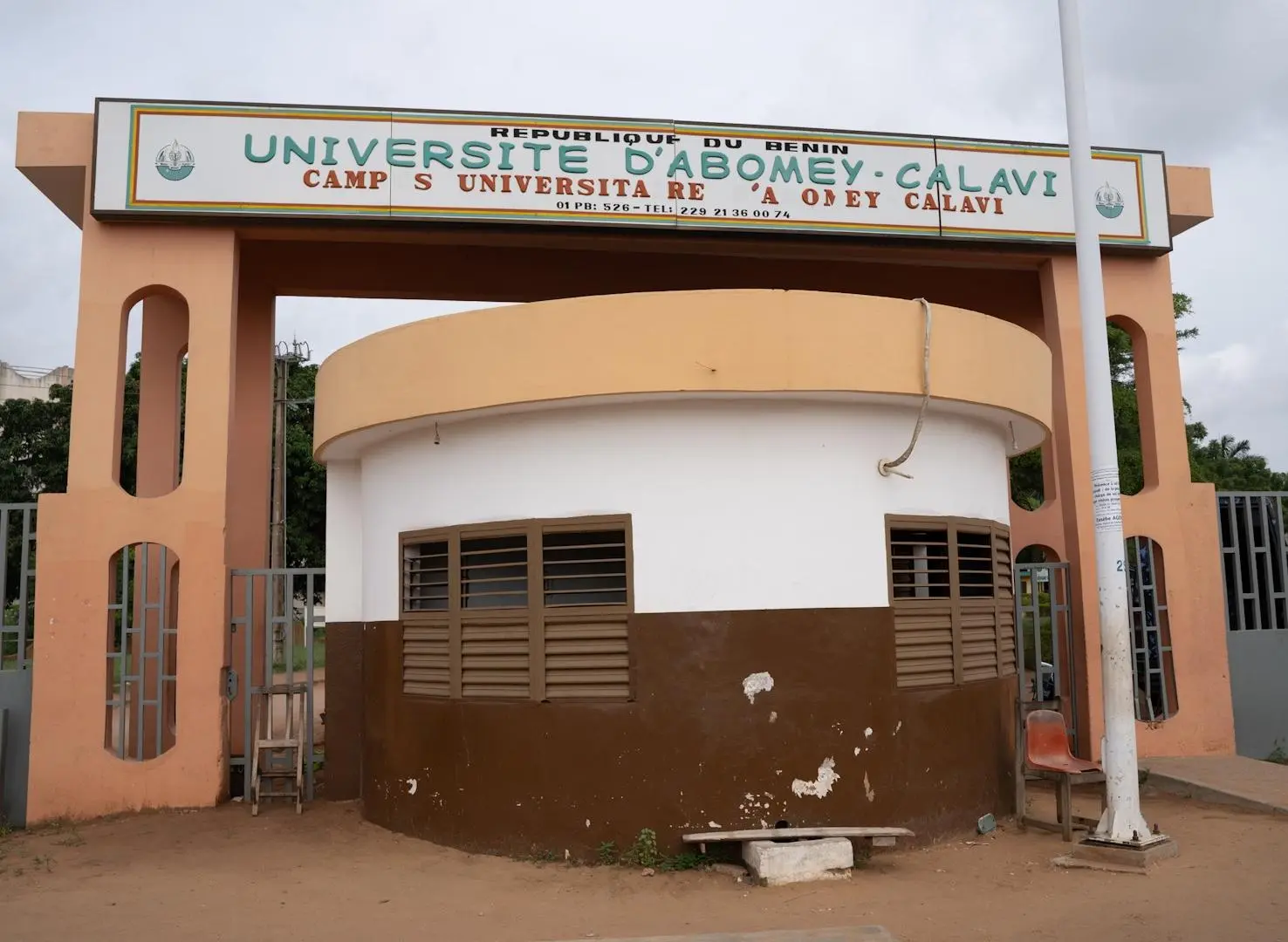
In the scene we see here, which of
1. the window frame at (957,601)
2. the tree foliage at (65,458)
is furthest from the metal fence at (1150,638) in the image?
the tree foliage at (65,458)

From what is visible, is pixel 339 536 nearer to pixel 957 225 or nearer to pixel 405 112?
pixel 405 112

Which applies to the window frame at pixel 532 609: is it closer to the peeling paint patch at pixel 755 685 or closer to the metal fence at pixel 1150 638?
the peeling paint patch at pixel 755 685

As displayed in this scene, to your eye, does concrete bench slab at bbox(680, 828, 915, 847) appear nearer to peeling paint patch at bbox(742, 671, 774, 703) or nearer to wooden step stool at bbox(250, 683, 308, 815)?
peeling paint patch at bbox(742, 671, 774, 703)

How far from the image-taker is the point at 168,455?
11.7 metres

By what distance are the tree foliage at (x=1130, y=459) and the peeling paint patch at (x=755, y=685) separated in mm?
14432

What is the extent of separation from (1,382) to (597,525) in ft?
154

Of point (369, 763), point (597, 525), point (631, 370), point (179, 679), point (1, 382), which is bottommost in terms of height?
point (369, 763)

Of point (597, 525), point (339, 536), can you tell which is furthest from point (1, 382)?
point (597, 525)

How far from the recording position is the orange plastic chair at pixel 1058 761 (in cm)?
767

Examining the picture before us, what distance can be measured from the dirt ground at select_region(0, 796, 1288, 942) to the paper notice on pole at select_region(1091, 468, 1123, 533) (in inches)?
85.3

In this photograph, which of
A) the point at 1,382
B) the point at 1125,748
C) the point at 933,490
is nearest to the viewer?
the point at 1125,748

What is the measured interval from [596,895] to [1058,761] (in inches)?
138

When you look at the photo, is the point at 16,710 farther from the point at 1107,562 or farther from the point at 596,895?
the point at 1107,562

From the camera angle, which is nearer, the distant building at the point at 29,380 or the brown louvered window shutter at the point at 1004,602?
the brown louvered window shutter at the point at 1004,602
